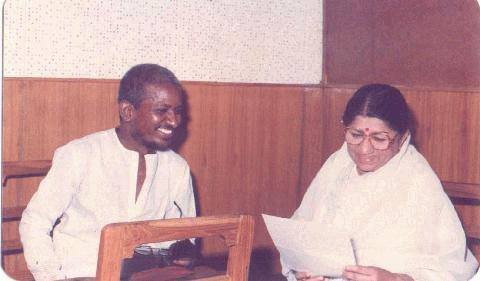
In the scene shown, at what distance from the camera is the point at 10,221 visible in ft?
9.00

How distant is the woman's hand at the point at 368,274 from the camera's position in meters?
1.78

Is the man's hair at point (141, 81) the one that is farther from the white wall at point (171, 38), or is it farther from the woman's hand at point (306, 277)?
the woman's hand at point (306, 277)

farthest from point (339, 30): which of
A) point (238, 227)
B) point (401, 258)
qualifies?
point (238, 227)

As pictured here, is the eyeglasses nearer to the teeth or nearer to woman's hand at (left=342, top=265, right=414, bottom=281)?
woman's hand at (left=342, top=265, right=414, bottom=281)

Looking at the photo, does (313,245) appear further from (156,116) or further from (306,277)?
(156,116)

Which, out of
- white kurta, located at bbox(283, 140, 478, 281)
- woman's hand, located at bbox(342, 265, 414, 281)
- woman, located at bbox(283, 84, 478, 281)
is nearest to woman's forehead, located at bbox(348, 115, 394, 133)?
woman, located at bbox(283, 84, 478, 281)

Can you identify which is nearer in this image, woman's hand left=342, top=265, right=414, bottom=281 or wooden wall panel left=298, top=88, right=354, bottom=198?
woman's hand left=342, top=265, right=414, bottom=281

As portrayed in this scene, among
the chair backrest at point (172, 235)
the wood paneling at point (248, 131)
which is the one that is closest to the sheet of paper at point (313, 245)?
the chair backrest at point (172, 235)

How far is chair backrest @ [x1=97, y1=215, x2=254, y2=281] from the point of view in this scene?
1.09 meters

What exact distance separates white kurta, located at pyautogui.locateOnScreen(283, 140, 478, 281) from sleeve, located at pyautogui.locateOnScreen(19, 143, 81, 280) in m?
0.83

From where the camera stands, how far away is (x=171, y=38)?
3.12 m

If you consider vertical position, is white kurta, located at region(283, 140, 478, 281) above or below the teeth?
below

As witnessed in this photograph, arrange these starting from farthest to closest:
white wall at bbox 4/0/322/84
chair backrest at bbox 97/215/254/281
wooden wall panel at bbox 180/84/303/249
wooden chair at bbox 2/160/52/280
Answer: wooden wall panel at bbox 180/84/303/249 → white wall at bbox 4/0/322/84 → wooden chair at bbox 2/160/52/280 → chair backrest at bbox 97/215/254/281

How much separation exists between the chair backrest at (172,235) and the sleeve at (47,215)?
0.90 meters
